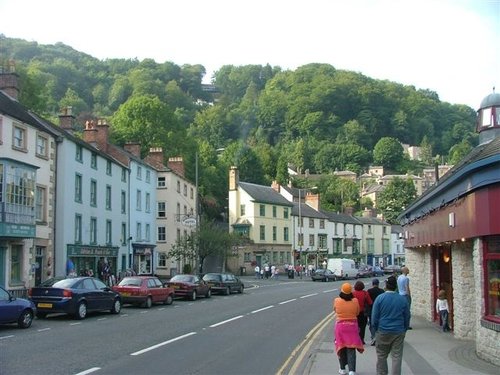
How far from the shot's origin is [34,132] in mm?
32281

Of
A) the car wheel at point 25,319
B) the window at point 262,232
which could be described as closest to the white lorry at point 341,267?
the window at point 262,232

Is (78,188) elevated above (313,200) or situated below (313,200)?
below

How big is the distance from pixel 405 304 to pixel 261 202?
6204 cm

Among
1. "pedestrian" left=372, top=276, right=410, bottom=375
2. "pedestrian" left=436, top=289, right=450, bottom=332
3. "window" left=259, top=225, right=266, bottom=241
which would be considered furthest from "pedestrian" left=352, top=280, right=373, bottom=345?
"window" left=259, top=225, right=266, bottom=241

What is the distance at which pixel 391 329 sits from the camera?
1008cm

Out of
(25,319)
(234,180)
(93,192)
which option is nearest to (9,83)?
(93,192)

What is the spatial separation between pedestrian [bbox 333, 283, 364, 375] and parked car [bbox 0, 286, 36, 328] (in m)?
10.5

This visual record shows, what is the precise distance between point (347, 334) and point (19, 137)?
24.5 meters

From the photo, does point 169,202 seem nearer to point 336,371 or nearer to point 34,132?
point 34,132

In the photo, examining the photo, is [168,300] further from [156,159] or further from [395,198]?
[395,198]

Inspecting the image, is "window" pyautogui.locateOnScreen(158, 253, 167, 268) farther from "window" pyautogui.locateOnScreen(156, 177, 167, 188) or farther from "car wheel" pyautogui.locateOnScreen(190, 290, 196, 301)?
"car wheel" pyautogui.locateOnScreen(190, 290, 196, 301)

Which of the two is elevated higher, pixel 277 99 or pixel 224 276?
pixel 277 99

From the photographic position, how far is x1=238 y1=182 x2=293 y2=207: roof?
71.9 metres

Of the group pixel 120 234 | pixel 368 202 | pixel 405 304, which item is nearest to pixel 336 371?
pixel 405 304
